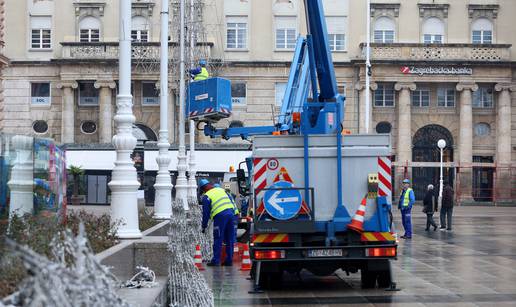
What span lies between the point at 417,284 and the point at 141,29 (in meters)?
→ 49.3

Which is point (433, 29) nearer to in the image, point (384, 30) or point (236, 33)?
point (384, 30)

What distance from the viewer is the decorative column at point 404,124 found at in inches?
2338

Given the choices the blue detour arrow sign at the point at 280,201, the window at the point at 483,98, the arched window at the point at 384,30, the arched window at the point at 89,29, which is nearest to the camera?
the blue detour arrow sign at the point at 280,201

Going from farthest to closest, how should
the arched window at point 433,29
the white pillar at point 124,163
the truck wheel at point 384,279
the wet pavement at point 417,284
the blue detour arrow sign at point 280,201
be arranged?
the arched window at point 433,29 → the truck wheel at point 384,279 → the blue detour arrow sign at point 280,201 → the white pillar at point 124,163 → the wet pavement at point 417,284

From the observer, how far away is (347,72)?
2379 inches

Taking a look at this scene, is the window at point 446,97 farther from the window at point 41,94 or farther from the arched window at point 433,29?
the window at point 41,94

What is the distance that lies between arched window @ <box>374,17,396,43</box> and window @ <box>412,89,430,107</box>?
4274 millimetres

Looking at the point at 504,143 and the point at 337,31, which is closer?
the point at 504,143

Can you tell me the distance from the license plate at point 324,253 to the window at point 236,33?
159 ft

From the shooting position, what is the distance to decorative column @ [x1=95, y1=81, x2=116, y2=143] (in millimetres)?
59188

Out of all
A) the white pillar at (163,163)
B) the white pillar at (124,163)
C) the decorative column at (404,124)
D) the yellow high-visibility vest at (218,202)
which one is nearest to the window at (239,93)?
the decorative column at (404,124)

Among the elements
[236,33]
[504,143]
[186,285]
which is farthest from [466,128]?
[186,285]

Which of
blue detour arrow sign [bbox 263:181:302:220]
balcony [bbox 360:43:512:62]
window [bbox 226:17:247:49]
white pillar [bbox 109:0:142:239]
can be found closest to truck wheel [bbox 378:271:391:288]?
blue detour arrow sign [bbox 263:181:302:220]

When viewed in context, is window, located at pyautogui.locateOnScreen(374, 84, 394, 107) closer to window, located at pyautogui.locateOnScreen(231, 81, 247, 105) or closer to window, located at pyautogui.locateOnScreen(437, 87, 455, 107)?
window, located at pyautogui.locateOnScreen(437, 87, 455, 107)
